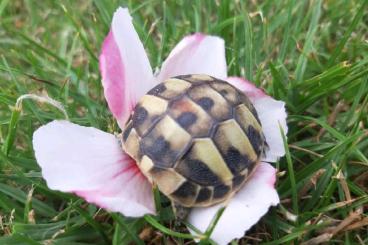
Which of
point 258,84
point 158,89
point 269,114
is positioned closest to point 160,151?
point 158,89

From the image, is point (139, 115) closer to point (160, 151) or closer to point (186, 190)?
point (160, 151)

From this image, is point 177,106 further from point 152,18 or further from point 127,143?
point 152,18

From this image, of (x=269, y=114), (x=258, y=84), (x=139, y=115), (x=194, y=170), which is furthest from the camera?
(x=258, y=84)

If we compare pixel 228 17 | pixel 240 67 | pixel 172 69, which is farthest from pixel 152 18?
pixel 172 69

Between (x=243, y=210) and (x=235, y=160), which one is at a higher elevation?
(x=235, y=160)

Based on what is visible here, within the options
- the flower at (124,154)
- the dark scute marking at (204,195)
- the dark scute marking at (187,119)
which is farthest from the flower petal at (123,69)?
the dark scute marking at (204,195)

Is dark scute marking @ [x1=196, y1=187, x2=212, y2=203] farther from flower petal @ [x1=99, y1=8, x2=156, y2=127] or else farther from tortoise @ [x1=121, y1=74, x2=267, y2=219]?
flower petal @ [x1=99, y1=8, x2=156, y2=127]

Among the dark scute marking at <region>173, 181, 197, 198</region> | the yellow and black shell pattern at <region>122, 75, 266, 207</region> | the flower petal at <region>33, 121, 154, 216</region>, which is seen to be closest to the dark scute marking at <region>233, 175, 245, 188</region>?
the yellow and black shell pattern at <region>122, 75, 266, 207</region>

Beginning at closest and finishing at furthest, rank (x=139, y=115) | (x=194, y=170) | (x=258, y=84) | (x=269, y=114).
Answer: (x=194, y=170) < (x=139, y=115) < (x=269, y=114) < (x=258, y=84)
